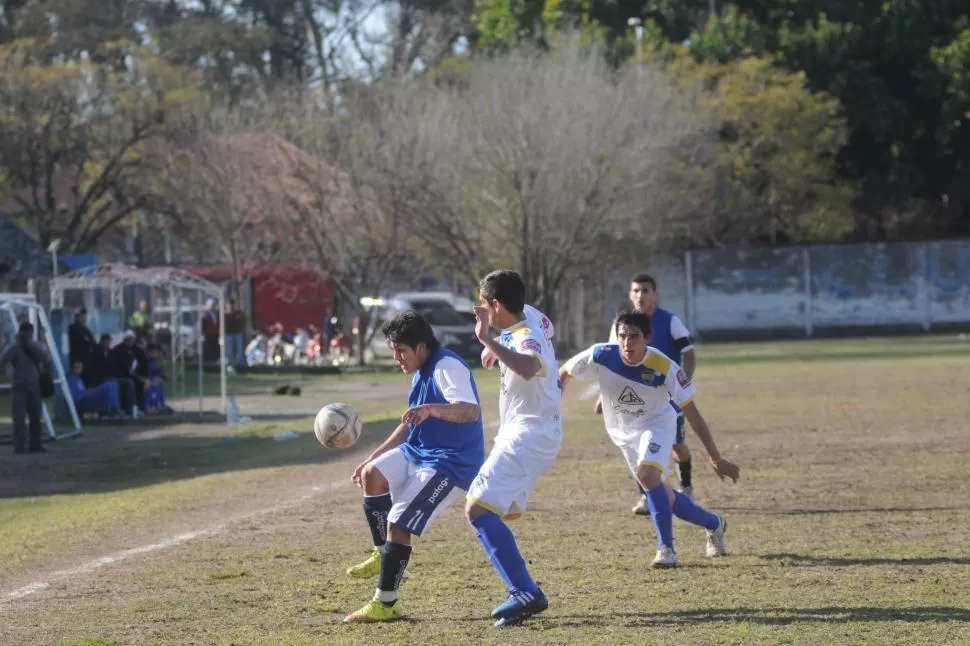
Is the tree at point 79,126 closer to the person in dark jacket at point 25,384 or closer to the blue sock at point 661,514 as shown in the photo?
the person in dark jacket at point 25,384

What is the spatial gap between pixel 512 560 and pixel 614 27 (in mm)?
53952

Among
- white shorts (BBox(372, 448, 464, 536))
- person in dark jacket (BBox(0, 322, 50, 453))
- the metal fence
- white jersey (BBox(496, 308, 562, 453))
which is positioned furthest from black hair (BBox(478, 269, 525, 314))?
the metal fence

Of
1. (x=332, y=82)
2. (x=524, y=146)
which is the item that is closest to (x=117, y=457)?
(x=524, y=146)

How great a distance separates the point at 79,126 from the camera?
46.9 meters

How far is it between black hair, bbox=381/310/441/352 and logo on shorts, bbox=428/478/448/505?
0.68 meters

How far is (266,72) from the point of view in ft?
216

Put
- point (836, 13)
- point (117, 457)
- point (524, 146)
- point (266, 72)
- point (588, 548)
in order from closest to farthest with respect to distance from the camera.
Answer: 1. point (588, 548)
2. point (117, 457)
3. point (524, 146)
4. point (836, 13)
5. point (266, 72)

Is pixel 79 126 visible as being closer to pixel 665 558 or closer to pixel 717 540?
pixel 717 540

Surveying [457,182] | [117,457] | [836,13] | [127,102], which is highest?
[836,13]

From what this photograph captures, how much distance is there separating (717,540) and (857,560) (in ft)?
2.84

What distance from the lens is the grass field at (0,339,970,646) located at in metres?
7.49

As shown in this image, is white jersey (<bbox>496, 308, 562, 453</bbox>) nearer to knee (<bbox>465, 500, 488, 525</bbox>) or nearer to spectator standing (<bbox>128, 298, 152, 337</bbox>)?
knee (<bbox>465, 500, 488, 525</bbox>)

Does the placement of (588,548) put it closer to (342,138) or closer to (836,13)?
(342,138)

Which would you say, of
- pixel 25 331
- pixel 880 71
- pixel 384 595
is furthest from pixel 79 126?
pixel 384 595
